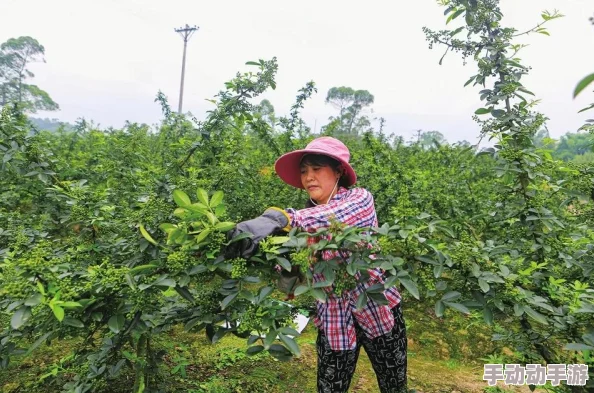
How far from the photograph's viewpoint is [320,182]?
1595 millimetres

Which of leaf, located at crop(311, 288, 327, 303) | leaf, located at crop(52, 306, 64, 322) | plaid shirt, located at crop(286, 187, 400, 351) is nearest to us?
leaf, located at crop(52, 306, 64, 322)

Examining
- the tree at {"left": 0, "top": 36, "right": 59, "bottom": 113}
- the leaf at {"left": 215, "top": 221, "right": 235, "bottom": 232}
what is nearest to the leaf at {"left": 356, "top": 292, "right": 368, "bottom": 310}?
the leaf at {"left": 215, "top": 221, "right": 235, "bottom": 232}

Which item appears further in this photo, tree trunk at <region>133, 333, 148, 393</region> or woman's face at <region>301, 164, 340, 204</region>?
tree trunk at <region>133, 333, 148, 393</region>

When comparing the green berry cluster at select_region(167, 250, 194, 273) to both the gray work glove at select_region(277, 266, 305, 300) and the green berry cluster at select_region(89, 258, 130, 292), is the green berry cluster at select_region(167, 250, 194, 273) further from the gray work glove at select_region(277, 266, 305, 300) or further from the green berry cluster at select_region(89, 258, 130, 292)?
the gray work glove at select_region(277, 266, 305, 300)

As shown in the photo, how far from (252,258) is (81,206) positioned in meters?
0.94

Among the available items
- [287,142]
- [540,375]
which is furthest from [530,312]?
[287,142]

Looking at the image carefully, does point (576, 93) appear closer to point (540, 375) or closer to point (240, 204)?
point (540, 375)

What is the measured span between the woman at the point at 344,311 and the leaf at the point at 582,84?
957 mm

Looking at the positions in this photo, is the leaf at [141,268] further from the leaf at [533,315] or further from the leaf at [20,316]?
the leaf at [533,315]

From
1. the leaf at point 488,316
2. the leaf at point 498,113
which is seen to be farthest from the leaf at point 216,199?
the leaf at point 498,113

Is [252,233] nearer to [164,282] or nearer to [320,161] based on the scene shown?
[164,282]

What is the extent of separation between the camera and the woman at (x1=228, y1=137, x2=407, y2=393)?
1.51 meters

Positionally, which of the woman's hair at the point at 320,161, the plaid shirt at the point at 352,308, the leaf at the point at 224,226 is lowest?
the plaid shirt at the point at 352,308

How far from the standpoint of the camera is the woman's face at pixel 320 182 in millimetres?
1594
